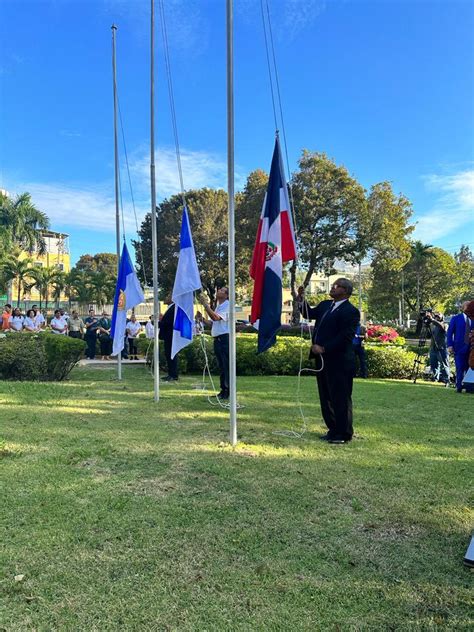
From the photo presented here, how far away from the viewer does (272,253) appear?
570 cm

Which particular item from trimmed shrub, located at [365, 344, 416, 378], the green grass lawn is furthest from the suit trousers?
the green grass lawn

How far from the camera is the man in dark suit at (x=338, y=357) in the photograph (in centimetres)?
565

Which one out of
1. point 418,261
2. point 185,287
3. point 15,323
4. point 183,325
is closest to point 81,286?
point 418,261

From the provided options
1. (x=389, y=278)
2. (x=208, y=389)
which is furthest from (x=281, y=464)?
(x=389, y=278)

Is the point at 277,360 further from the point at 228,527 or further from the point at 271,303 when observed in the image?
the point at 228,527

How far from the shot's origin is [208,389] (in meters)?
9.58

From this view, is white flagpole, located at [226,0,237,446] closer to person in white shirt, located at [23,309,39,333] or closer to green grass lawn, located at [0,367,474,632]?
green grass lawn, located at [0,367,474,632]

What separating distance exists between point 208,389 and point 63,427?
12.6ft

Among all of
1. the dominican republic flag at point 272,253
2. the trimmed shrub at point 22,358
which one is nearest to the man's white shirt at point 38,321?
the trimmed shrub at point 22,358

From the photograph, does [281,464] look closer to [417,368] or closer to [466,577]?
[466,577]

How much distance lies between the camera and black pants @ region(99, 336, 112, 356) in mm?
16266

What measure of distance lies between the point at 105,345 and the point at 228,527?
44.5ft

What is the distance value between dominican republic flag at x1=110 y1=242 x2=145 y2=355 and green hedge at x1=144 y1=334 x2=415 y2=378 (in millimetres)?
2080

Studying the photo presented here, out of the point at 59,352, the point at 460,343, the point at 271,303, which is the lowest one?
the point at 59,352
